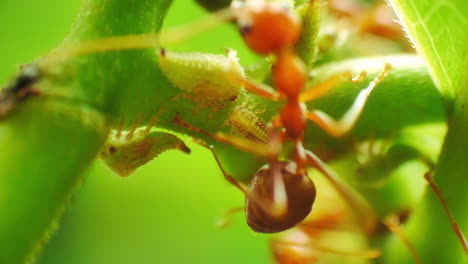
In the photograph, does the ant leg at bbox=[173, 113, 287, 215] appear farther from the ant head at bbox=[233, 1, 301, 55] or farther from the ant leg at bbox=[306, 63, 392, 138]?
the ant head at bbox=[233, 1, 301, 55]

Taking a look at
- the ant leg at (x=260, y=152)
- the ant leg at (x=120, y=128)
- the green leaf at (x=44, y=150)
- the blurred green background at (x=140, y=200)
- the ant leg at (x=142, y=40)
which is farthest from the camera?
the blurred green background at (x=140, y=200)

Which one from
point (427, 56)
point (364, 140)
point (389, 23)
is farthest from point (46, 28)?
point (427, 56)

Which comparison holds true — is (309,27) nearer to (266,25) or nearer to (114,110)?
(266,25)

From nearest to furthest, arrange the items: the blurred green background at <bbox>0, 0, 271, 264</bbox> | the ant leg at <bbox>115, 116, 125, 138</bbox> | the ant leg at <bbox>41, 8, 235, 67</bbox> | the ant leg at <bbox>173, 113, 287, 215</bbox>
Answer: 1. the ant leg at <bbox>41, 8, 235, 67</bbox>
2. the ant leg at <bbox>115, 116, 125, 138</bbox>
3. the ant leg at <bbox>173, 113, 287, 215</bbox>
4. the blurred green background at <bbox>0, 0, 271, 264</bbox>

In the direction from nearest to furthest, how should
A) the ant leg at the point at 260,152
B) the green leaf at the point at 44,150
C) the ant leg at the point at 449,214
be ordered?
the green leaf at the point at 44,150, the ant leg at the point at 260,152, the ant leg at the point at 449,214

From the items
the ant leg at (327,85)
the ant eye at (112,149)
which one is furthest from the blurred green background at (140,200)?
the ant eye at (112,149)

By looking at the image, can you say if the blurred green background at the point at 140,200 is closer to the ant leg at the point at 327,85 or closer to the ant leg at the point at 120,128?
the ant leg at the point at 327,85

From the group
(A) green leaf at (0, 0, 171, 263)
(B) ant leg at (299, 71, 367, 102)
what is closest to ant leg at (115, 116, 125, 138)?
(A) green leaf at (0, 0, 171, 263)
